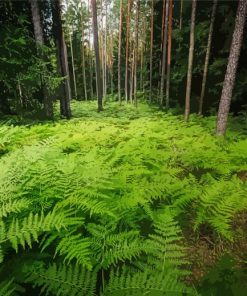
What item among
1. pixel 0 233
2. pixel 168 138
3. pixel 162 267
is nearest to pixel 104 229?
pixel 162 267

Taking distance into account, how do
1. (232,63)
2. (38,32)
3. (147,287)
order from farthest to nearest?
(38,32) < (232,63) < (147,287)

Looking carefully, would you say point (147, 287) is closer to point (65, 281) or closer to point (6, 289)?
point (65, 281)

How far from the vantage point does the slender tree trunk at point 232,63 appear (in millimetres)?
7843

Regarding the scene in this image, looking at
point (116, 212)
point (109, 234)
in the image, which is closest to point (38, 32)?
point (116, 212)

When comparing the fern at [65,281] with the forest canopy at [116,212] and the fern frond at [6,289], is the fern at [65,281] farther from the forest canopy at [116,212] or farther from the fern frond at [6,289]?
the fern frond at [6,289]

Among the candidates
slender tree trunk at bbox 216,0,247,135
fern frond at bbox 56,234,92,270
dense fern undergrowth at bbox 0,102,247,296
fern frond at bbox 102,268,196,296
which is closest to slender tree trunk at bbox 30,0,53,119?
slender tree trunk at bbox 216,0,247,135

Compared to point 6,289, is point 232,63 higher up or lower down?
higher up

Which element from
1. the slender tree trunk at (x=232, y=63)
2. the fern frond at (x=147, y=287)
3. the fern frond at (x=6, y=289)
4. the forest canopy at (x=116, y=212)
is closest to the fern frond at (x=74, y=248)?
the forest canopy at (x=116, y=212)

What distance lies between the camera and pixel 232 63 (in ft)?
27.5

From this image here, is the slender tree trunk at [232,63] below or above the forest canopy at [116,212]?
above

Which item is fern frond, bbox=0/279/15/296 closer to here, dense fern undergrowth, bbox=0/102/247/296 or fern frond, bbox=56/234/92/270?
dense fern undergrowth, bbox=0/102/247/296

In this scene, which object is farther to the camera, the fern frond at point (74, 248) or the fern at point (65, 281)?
the fern frond at point (74, 248)

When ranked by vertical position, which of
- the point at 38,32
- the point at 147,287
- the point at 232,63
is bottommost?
the point at 147,287

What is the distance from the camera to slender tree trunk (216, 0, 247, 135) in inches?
309
